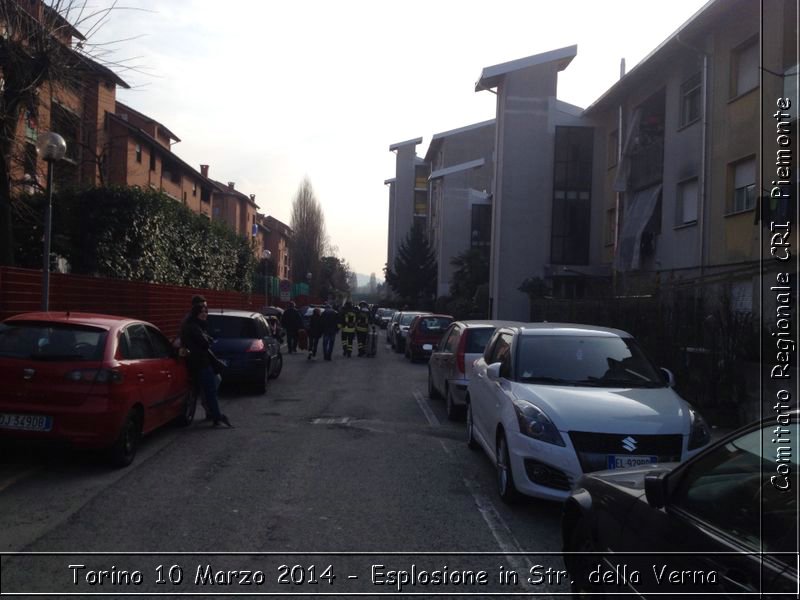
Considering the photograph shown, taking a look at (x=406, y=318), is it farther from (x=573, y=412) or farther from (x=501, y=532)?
(x=501, y=532)

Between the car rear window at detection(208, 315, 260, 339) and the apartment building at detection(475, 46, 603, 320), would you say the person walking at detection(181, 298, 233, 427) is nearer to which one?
the car rear window at detection(208, 315, 260, 339)

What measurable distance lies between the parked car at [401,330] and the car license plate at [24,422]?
2027 cm

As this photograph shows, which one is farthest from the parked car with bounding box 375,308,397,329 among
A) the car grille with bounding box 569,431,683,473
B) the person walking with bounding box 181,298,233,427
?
the car grille with bounding box 569,431,683,473

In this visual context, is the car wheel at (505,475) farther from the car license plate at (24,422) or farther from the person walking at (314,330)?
the person walking at (314,330)

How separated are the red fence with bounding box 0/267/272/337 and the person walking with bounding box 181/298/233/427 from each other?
8.97ft

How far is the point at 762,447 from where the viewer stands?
9.50ft

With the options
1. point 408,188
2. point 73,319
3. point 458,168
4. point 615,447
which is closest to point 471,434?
point 615,447

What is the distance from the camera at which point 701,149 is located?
777 inches

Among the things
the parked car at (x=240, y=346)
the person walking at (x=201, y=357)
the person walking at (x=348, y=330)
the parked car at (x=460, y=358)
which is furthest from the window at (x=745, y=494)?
the person walking at (x=348, y=330)

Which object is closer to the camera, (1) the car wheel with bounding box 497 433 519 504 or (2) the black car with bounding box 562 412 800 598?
(2) the black car with bounding box 562 412 800 598

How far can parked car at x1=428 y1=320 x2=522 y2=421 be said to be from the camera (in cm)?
1102

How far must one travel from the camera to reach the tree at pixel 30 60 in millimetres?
11555

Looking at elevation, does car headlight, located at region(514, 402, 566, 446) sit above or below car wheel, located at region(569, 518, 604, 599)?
above

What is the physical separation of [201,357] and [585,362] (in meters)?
5.20
